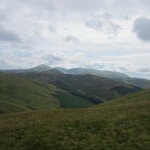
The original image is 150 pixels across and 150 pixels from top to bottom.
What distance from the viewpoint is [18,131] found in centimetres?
3591

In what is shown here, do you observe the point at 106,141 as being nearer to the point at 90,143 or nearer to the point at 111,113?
the point at 90,143

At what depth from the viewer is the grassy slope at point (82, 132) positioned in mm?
30641

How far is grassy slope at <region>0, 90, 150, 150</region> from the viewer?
3064 cm

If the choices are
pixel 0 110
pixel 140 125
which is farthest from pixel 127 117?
pixel 0 110

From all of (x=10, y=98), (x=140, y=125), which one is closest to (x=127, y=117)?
(x=140, y=125)

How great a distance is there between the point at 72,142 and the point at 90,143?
180cm

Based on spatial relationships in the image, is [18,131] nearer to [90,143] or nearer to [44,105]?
[90,143]

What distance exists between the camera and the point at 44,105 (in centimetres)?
18338

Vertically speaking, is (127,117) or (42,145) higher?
(127,117)

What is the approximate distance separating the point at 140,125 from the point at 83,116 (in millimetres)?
9209

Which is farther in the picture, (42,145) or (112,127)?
(112,127)

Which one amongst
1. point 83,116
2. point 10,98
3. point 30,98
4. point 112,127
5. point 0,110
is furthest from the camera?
point 30,98

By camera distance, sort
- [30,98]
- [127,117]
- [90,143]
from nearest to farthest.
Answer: [90,143]
[127,117]
[30,98]

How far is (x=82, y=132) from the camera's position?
34.4m
